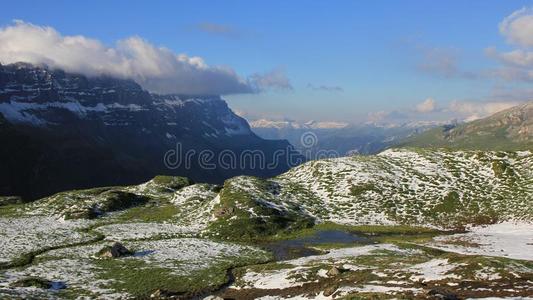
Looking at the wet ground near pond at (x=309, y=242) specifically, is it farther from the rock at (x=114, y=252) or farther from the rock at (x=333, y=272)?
the rock at (x=114, y=252)

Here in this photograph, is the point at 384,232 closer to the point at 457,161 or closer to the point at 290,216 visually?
the point at 290,216

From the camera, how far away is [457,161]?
4205 inches

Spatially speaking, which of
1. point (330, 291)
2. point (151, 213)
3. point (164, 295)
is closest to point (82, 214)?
point (151, 213)

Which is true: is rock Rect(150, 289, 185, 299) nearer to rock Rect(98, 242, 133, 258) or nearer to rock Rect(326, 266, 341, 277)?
rock Rect(326, 266, 341, 277)

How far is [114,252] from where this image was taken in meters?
57.4

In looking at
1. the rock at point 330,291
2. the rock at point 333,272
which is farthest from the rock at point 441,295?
the rock at point 333,272

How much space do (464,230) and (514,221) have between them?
9.36 m

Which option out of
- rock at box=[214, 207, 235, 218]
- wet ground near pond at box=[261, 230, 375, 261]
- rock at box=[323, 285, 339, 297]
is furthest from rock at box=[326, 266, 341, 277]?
rock at box=[214, 207, 235, 218]

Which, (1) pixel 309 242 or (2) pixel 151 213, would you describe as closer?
(1) pixel 309 242

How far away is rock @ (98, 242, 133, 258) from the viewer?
187 feet

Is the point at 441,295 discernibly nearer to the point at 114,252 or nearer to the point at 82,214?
the point at 114,252

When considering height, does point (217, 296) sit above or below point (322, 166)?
below

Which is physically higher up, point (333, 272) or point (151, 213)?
point (333, 272)

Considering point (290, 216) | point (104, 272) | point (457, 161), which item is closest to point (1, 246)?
point (104, 272)
